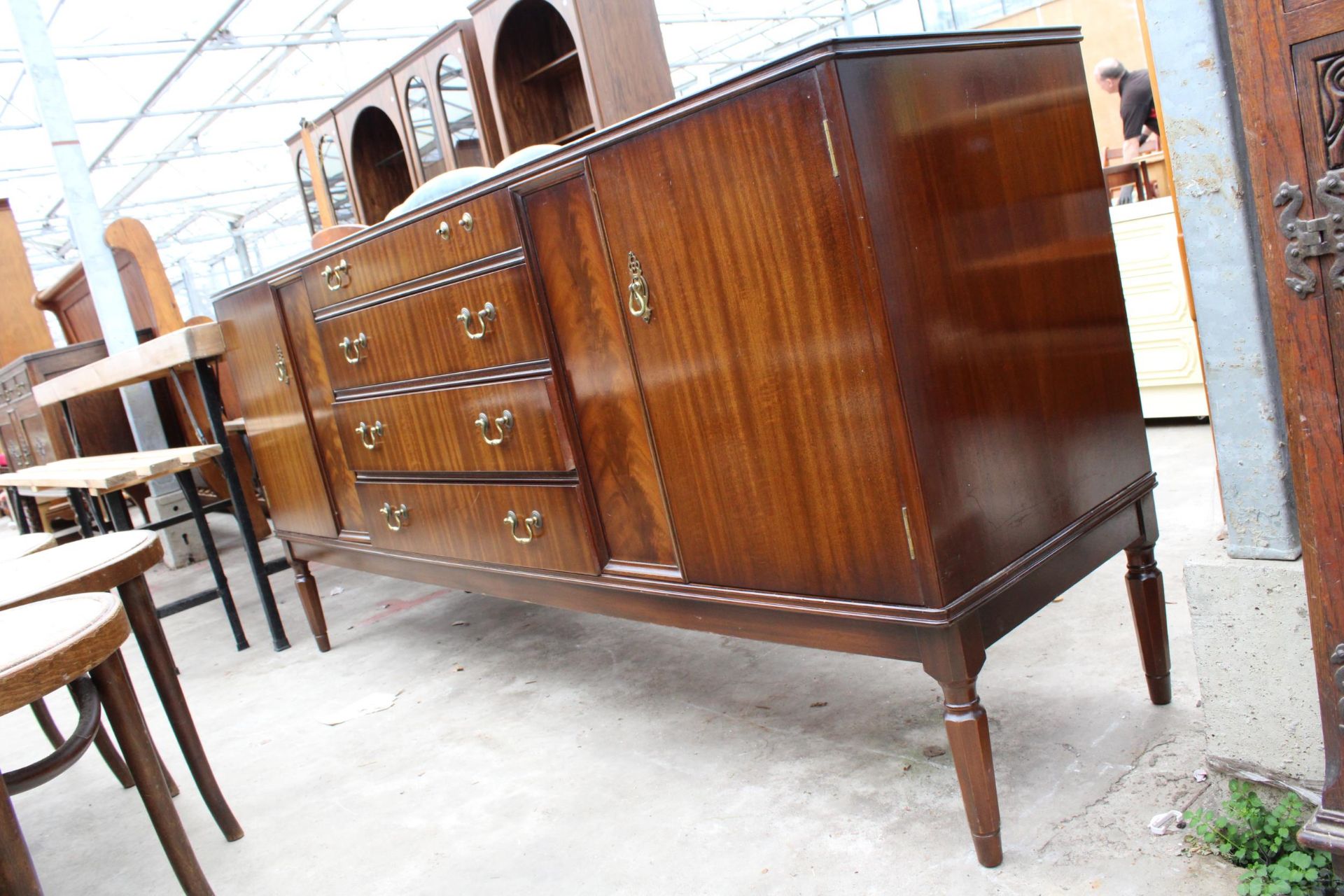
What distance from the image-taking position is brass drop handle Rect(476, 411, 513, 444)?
2160 mm

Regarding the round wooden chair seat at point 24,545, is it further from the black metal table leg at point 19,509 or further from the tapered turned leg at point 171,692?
the black metal table leg at point 19,509

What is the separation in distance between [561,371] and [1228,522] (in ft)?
4.00

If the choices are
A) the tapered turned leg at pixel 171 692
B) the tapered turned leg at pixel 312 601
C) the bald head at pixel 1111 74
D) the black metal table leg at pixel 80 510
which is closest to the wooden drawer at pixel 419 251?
the tapered turned leg at pixel 171 692

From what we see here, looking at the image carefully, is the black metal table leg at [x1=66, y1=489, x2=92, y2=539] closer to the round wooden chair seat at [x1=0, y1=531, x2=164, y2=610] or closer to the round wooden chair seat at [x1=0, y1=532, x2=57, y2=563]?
the round wooden chair seat at [x1=0, y1=532, x2=57, y2=563]

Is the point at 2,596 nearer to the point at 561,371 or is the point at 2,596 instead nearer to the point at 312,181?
the point at 561,371

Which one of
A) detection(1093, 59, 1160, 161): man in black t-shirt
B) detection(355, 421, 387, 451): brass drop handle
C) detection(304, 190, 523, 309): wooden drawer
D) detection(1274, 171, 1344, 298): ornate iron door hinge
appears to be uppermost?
detection(1093, 59, 1160, 161): man in black t-shirt

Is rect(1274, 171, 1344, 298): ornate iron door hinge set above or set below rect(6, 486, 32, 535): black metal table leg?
above

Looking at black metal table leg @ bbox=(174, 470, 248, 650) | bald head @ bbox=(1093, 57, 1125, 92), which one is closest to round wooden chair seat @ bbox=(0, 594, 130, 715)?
black metal table leg @ bbox=(174, 470, 248, 650)

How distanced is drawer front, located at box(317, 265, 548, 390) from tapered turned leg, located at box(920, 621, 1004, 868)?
1.01m

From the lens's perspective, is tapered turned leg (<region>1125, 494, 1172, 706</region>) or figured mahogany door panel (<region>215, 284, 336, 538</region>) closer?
tapered turned leg (<region>1125, 494, 1172, 706</region>)

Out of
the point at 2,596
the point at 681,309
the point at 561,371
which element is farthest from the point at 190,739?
the point at 681,309

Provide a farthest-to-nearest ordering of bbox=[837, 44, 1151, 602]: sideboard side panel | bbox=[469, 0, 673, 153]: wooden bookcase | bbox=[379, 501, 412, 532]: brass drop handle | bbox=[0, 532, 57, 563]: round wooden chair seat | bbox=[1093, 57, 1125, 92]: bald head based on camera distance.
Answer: bbox=[1093, 57, 1125, 92]: bald head, bbox=[469, 0, 673, 153]: wooden bookcase, bbox=[379, 501, 412, 532]: brass drop handle, bbox=[0, 532, 57, 563]: round wooden chair seat, bbox=[837, 44, 1151, 602]: sideboard side panel

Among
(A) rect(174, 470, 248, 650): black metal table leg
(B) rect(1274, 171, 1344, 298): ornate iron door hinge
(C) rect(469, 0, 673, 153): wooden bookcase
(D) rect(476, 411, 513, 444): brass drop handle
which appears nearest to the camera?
(B) rect(1274, 171, 1344, 298): ornate iron door hinge

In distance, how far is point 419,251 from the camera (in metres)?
2.27
